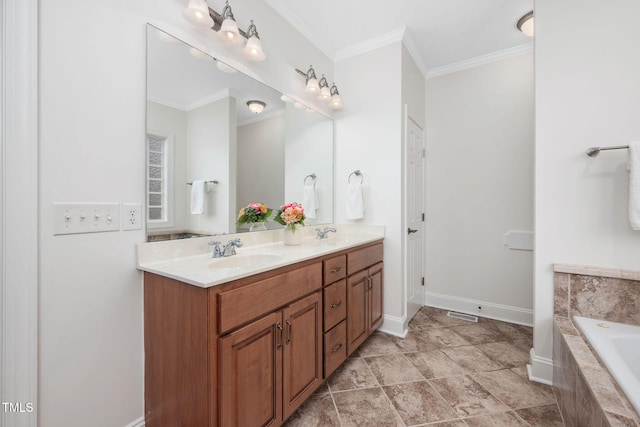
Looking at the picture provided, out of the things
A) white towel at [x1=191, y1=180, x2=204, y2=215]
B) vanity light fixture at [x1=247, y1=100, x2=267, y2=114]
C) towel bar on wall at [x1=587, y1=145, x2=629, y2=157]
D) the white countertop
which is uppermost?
vanity light fixture at [x1=247, y1=100, x2=267, y2=114]

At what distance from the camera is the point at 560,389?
4.81 feet

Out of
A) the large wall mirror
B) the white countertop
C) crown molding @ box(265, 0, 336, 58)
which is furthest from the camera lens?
crown molding @ box(265, 0, 336, 58)

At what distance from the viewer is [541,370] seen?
1731mm

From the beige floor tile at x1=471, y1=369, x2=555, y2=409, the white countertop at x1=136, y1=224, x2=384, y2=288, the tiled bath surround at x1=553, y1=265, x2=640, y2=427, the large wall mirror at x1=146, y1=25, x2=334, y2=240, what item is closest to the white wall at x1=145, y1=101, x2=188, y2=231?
the large wall mirror at x1=146, y1=25, x2=334, y2=240

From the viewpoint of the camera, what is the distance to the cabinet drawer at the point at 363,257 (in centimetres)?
189

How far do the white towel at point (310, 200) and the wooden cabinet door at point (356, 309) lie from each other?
724mm

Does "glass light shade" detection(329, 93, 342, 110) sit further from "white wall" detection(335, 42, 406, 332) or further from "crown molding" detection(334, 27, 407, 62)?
"crown molding" detection(334, 27, 407, 62)

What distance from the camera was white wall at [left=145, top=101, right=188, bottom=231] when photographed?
4.50 ft

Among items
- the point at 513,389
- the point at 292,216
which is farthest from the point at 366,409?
the point at 292,216

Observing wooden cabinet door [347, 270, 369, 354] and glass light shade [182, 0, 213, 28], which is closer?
glass light shade [182, 0, 213, 28]

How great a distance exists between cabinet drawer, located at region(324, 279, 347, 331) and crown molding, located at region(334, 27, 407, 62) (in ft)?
6.88

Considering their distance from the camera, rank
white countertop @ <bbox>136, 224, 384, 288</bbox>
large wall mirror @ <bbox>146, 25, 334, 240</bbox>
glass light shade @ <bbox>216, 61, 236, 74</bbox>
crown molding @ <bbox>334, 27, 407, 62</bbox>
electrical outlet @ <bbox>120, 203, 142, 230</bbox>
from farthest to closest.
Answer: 1. crown molding @ <bbox>334, 27, 407, 62</bbox>
2. glass light shade @ <bbox>216, 61, 236, 74</bbox>
3. large wall mirror @ <bbox>146, 25, 334, 240</bbox>
4. electrical outlet @ <bbox>120, 203, 142, 230</bbox>
5. white countertop @ <bbox>136, 224, 384, 288</bbox>

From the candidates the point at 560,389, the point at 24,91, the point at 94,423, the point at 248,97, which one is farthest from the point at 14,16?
the point at 560,389

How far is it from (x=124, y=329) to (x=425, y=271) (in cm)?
280
